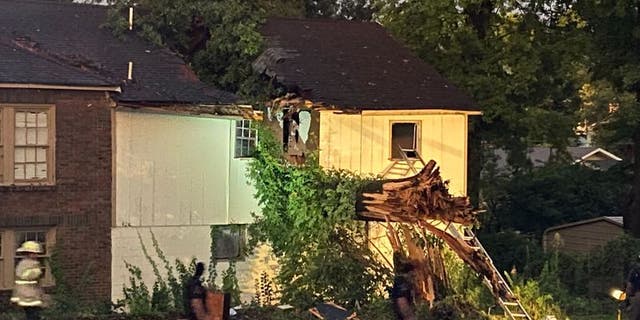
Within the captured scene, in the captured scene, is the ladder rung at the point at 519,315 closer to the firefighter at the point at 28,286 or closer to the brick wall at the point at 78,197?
the brick wall at the point at 78,197

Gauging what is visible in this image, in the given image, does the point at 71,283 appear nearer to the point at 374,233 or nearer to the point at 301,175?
the point at 301,175

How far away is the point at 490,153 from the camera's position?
41.8m

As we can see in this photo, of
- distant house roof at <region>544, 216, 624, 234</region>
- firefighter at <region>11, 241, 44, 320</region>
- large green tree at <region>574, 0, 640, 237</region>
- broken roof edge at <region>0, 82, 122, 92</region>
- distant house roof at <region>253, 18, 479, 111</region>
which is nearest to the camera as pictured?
firefighter at <region>11, 241, 44, 320</region>

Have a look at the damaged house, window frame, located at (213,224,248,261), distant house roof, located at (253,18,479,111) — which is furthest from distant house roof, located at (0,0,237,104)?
window frame, located at (213,224,248,261)

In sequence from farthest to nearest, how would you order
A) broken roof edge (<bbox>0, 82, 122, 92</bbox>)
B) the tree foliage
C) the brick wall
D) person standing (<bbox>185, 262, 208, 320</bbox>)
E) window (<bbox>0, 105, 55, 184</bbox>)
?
the tree foliage → the brick wall → window (<bbox>0, 105, 55, 184</bbox>) → broken roof edge (<bbox>0, 82, 122, 92</bbox>) → person standing (<bbox>185, 262, 208, 320</bbox>)

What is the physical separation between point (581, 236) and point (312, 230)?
1784 cm

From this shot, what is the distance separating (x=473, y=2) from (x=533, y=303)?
1215 centimetres

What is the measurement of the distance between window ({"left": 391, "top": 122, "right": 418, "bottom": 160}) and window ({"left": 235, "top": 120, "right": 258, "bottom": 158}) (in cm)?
377

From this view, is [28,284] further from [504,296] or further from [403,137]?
[403,137]

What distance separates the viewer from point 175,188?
21.7 metres

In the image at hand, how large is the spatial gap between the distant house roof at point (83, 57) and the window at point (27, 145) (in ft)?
2.58

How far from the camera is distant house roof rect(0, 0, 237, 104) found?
20438mm

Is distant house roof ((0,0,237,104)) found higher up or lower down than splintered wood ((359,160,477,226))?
higher up

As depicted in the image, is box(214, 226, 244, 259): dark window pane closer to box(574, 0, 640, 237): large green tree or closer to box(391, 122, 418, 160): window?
box(391, 122, 418, 160): window
